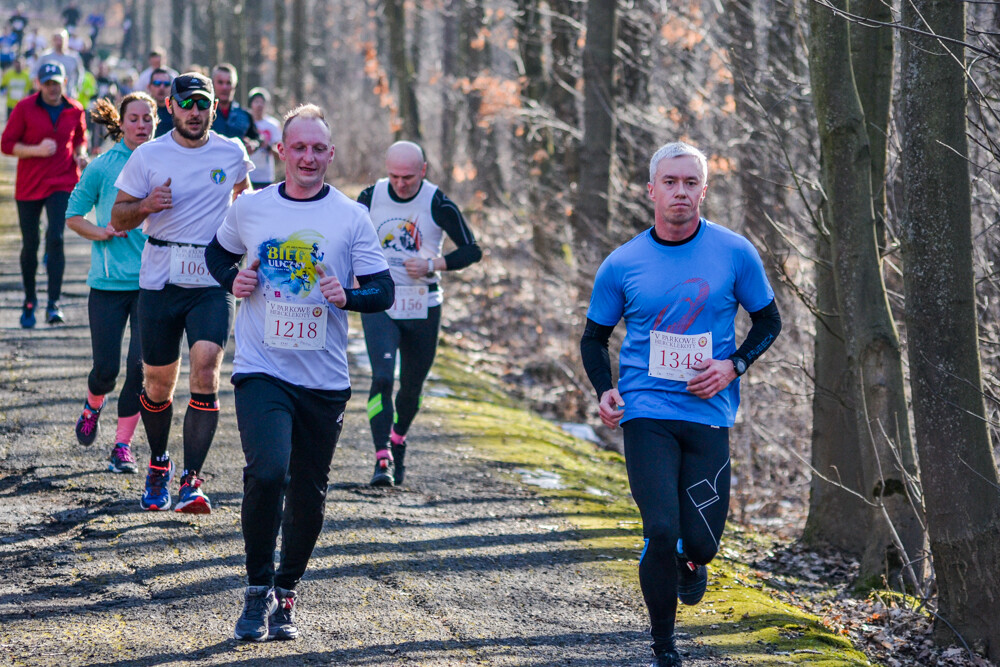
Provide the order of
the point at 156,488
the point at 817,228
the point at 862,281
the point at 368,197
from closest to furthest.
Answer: the point at 156,488, the point at 862,281, the point at 817,228, the point at 368,197

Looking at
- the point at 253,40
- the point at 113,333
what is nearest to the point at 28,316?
the point at 113,333

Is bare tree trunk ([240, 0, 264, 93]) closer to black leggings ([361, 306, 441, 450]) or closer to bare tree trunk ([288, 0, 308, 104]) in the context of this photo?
bare tree trunk ([288, 0, 308, 104])

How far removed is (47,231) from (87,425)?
444 centimetres

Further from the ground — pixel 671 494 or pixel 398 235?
pixel 398 235

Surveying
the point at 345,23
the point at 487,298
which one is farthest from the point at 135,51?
the point at 487,298

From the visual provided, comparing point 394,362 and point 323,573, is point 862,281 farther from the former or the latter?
point 323,573

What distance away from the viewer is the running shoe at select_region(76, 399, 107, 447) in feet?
25.9

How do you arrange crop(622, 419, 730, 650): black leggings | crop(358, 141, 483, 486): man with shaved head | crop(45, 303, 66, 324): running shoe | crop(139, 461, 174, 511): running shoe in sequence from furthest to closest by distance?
1. crop(45, 303, 66, 324): running shoe
2. crop(358, 141, 483, 486): man with shaved head
3. crop(139, 461, 174, 511): running shoe
4. crop(622, 419, 730, 650): black leggings

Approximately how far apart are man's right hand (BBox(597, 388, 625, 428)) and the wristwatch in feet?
1.67

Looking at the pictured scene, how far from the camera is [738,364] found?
16.4 feet

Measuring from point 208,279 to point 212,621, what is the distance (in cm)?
196

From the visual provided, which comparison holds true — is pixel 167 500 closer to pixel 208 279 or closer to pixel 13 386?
pixel 208 279

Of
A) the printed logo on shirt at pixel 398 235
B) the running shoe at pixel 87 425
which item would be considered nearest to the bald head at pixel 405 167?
the printed logo on shirt at pixel 398 235

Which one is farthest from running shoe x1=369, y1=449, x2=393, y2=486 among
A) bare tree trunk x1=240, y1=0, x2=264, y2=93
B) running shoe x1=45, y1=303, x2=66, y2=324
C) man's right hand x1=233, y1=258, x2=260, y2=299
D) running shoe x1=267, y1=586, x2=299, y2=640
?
bare tree trunk x1=240, y1=0, x2=264, y2=93
